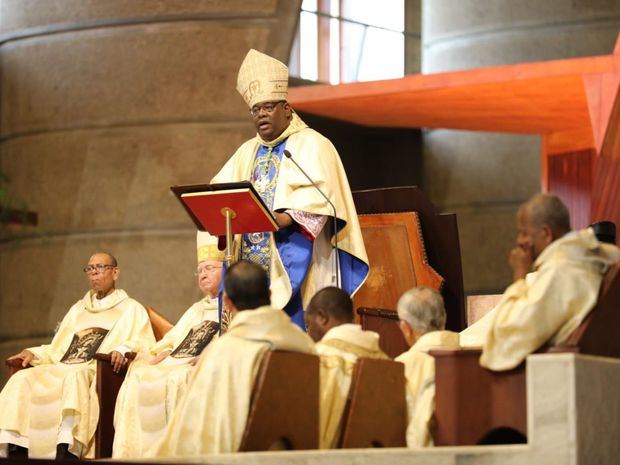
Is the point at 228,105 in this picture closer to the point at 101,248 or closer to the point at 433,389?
the point at 101,248

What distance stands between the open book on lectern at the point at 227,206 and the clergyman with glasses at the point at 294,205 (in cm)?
27

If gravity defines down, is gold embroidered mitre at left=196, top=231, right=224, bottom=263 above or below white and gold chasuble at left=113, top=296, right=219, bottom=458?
above

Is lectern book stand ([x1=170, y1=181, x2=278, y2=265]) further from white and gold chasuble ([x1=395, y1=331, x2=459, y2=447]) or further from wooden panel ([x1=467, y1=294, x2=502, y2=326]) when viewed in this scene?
wooden panel ([x1=467, y1=294, x2=502, y2=326])

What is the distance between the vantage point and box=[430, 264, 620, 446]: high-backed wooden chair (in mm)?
5121

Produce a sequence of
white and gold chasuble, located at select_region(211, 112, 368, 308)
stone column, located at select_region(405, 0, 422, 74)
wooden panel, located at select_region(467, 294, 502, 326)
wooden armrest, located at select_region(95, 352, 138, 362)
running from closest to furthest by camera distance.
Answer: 1. white and gold chasuble, located at select_region(211, 112, 368, 308)
2. wooden armrest, located at select_region(95, 352, 138, 362)
3. wooden panel, located at select_region(467, 294, 502, 326)
4. stone column, located at select_region(405, 0, 422, 74)

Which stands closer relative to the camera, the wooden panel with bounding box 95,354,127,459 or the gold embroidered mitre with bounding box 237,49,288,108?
the gold embroidered mitre with bounding box 237,49,288,108

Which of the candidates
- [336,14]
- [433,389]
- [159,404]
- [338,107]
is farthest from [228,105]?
[433,389]

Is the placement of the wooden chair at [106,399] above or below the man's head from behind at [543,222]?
below

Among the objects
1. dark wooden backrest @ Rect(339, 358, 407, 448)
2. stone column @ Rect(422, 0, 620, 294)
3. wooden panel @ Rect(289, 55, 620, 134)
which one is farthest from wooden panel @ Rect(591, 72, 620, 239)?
dark wooden backrest @ Rect(339, 358, 407, 448)

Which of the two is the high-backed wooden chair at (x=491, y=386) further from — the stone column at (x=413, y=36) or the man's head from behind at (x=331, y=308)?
the stone column at (x=413, y=36)

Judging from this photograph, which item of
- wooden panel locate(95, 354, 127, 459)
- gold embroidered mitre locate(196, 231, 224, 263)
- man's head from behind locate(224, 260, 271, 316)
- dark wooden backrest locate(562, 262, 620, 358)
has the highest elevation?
gold embroidered mitre locate(196, 231, 224, 263)

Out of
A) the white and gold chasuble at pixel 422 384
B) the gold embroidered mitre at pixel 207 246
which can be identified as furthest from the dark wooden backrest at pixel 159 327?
the white and gold chasuble at pixel 422 384

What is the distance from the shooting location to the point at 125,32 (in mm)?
12117

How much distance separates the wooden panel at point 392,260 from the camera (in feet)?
26.5
